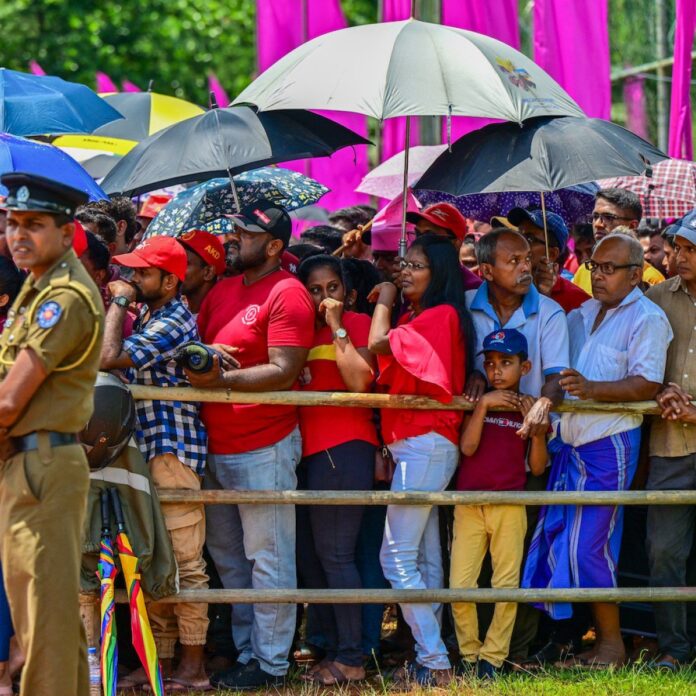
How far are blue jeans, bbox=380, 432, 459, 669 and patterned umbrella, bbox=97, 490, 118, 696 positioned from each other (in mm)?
1338

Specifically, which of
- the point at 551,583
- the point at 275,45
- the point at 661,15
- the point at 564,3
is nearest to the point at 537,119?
the point at 551,583

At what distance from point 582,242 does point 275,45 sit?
4.19 meters

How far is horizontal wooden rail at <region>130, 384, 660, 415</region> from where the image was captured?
5871mm

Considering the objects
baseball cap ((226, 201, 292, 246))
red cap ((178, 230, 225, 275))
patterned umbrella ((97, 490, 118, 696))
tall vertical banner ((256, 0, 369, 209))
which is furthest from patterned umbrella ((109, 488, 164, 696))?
tall vertical banner ((256, 0, 369, 209))

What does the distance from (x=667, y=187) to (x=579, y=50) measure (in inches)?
61.4

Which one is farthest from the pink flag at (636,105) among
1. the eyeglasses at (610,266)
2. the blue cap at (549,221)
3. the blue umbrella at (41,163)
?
the blue umbrella at (41,163)

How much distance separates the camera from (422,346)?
600 cm

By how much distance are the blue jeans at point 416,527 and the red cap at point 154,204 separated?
11.9 feet

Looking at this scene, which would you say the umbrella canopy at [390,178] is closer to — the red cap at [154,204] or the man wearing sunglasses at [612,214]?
the man wearing sunglasses at [612,214]

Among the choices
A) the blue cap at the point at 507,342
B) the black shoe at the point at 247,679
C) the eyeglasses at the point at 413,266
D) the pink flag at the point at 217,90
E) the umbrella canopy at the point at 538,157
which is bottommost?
the black shoe at the point at 247,679

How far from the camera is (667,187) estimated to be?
9281 mm

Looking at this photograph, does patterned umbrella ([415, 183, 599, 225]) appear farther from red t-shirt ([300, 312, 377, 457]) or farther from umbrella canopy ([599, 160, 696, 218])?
red t-shirt ([300, 312, 377, 457])

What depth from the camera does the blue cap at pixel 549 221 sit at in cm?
712

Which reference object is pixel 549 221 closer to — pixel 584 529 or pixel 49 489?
pixel 584 529
